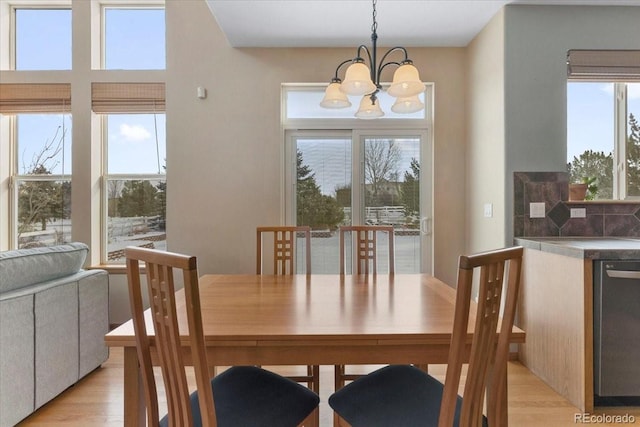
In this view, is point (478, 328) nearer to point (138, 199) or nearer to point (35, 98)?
point (138, 199)

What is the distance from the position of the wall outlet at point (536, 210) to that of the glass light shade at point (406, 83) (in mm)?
1594

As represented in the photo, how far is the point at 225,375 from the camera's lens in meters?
1.47

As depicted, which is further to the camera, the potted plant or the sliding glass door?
the sliding glass door

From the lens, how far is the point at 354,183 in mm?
3439

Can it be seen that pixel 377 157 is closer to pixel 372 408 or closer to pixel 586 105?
pixel 586 105

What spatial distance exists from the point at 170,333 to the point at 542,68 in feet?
10.00

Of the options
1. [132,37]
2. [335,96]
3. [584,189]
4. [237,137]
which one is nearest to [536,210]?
[584,189]

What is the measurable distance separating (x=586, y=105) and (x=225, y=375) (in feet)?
10.9

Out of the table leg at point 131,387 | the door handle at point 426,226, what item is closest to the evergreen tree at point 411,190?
the door handle at point 426,226

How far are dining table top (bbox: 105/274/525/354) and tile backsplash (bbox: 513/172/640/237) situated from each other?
1161 millimetres

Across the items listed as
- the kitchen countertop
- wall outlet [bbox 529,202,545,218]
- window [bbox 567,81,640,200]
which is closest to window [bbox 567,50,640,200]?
window [bbox 567,81,640,200]

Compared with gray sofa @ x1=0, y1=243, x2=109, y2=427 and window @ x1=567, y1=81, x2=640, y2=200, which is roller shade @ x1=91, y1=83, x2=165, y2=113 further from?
window @ x1=567, y1=81, x2=640, y2=200

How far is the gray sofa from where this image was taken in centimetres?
188

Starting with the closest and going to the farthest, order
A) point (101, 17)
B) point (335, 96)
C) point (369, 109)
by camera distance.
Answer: point (335, 96) → point (369, 109) → point (101, 17)
